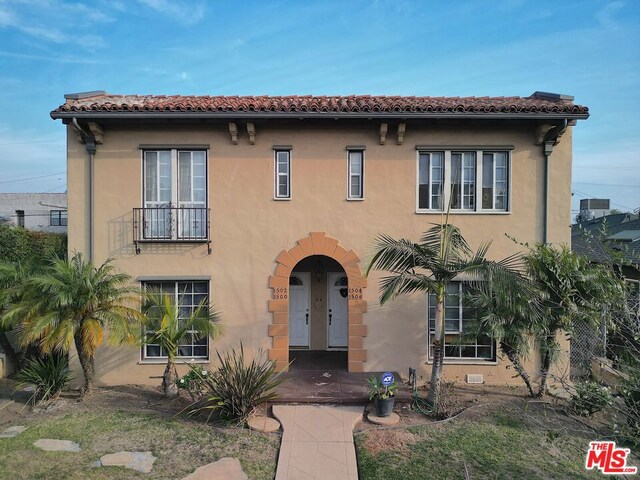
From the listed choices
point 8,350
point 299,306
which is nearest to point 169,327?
point 299,306

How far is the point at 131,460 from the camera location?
20.7 feet

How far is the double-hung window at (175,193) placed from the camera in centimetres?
999

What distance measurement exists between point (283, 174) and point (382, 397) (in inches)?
221

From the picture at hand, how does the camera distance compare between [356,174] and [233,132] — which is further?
[356,174]

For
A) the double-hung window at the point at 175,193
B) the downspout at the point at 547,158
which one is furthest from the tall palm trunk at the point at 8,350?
the downspout at the point at 547,158

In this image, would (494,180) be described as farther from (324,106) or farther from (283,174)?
(283,174)

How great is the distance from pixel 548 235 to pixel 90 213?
445 inches

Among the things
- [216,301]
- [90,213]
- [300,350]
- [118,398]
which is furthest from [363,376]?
[90,213]

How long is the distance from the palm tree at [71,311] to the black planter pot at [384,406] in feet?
16.9

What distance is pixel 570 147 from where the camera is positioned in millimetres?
9914

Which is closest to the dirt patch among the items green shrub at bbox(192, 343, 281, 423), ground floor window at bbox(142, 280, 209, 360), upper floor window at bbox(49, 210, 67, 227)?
green shrub at bbox(192, 343, 281, 423)

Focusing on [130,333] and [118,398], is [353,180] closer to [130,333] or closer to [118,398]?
[130,333]

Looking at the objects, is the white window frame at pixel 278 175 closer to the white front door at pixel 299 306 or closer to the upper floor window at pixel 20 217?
the white front door at pixel 299 306

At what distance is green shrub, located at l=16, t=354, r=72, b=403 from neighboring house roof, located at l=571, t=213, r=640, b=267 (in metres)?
10.2
